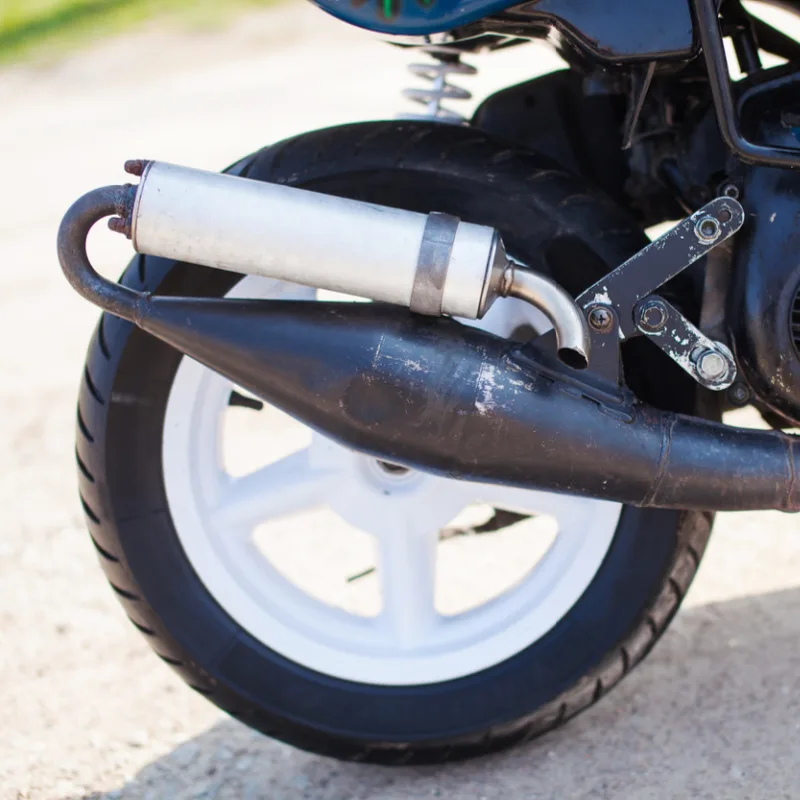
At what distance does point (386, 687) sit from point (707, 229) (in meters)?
0.92

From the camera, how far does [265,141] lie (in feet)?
21.7

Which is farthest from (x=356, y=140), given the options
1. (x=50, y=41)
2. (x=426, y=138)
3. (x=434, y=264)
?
(x=50, y=41)

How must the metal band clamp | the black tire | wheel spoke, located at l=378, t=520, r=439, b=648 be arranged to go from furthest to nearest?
wheel spoke, located at l=378, t=520, r=439, b=648, the black tire, the metal band clamp

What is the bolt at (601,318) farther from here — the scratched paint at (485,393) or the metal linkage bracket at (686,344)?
the scratched paint at (485,393)

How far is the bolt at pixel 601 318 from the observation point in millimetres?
1631

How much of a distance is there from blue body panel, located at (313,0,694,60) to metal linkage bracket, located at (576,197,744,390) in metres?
0.23

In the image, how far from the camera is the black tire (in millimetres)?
1797

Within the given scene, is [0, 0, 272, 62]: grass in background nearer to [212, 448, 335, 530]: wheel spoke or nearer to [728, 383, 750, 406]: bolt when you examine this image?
[212, 448, 335, 530]: wheel spoke

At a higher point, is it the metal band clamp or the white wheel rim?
the metal band clamp

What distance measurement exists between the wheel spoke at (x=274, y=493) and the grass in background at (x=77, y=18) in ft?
26.6

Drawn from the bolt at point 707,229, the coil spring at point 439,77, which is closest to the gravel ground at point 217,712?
the bolt at point 707,229

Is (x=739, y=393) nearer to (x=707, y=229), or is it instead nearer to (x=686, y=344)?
(x=686, y=344)

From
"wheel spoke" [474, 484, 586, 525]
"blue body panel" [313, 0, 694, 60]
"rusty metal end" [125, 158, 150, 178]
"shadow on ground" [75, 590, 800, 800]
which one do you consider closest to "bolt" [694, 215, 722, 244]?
"blue body panel" [313, 0, 694, 60]

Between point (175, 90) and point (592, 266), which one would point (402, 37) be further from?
point (175, 90)
